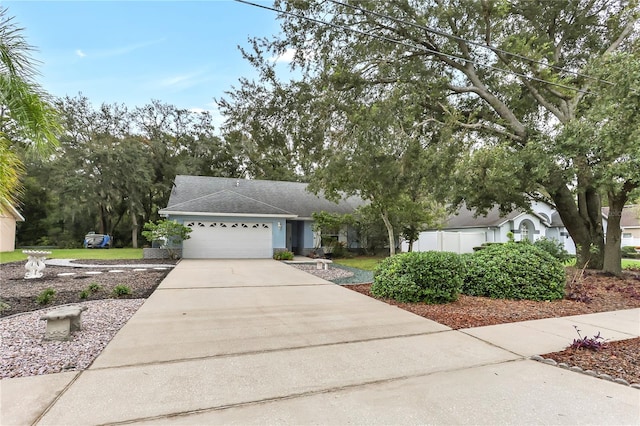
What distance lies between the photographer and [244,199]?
18.2m

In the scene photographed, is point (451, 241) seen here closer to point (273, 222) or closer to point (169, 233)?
point (273, 222)

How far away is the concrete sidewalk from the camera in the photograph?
8.52 feet

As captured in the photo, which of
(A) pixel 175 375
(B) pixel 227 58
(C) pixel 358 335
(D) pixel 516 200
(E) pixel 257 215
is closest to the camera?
(A) pixel 175 375

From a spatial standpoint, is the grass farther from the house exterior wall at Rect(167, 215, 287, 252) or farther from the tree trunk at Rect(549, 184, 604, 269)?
the tree trunk at Rect(549, 184, 604, 269)

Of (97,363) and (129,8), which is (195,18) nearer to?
(129,8)

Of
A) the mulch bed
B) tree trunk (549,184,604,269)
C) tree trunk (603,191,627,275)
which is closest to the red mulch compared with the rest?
tree trunk (603,191,627,275)

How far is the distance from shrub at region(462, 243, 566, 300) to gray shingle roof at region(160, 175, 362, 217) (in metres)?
10.2

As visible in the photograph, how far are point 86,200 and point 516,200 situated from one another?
25880 mm

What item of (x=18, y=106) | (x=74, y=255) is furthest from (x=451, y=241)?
(x=74, y=255)

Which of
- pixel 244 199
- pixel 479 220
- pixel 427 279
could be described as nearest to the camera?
pixel 427 279

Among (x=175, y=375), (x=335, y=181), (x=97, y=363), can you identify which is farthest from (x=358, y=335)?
(x=335, y=181)

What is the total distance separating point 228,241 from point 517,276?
13213 millimetres

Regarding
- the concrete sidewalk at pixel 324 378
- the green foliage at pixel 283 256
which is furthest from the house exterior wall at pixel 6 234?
the concrete sidewalk at pixel 324 378

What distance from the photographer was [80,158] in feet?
73.2
